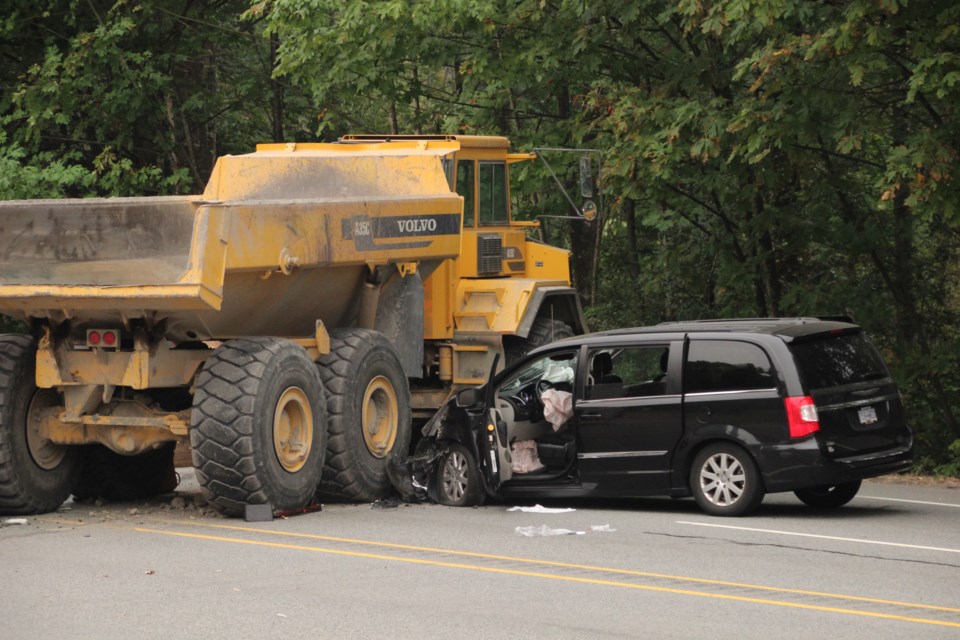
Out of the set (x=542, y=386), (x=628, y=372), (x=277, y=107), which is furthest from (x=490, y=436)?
(x=277, y=107)

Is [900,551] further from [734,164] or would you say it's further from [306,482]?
[734,164]

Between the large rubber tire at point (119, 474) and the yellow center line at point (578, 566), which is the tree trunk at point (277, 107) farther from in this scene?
the yellow center line at point (578, 566)

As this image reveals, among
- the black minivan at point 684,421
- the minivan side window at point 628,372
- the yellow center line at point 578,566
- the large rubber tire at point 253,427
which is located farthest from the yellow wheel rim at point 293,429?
the minivan side window at point 628,372

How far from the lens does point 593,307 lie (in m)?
24.7

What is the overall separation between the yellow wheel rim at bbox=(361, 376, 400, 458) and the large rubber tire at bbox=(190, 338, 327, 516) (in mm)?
1148

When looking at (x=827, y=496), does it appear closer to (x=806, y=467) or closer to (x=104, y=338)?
(x=806, y=467)

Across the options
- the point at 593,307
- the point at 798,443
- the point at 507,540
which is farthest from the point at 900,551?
the point at 593,307

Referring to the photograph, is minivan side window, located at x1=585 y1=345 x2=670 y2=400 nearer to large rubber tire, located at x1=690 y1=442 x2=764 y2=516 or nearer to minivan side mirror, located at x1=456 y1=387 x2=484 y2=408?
large rubber tire, located at x1=690 y1=442 x2=764 y2=516

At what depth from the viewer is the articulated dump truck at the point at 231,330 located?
12.1m

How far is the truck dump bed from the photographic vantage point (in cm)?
1178

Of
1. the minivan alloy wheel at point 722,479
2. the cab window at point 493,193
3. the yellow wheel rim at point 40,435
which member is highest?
the cab window at point 493,193

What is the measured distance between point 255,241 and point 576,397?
Result: 10.1ft

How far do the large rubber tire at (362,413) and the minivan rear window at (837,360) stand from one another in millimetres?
4035

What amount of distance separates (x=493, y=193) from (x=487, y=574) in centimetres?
794
